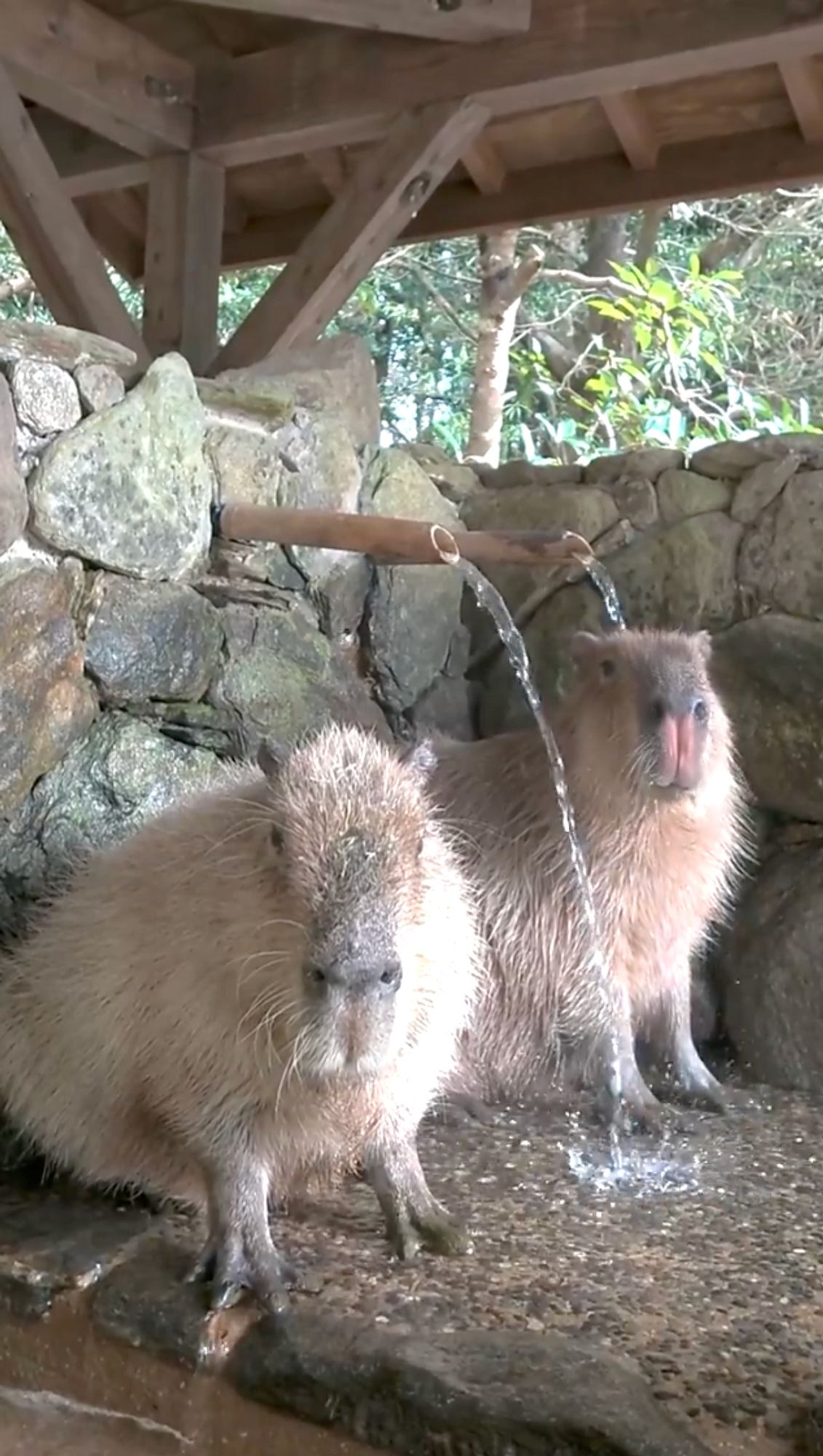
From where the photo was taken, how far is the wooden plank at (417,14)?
297cm

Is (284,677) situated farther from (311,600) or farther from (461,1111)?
(461,1111)

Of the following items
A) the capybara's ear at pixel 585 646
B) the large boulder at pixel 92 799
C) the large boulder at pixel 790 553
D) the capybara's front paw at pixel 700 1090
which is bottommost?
the capybara's front paw at pixel 700 1090

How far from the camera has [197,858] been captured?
209 centimetres

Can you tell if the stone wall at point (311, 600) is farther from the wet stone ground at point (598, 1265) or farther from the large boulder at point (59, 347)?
the wet stone ground at point (598, 1265)

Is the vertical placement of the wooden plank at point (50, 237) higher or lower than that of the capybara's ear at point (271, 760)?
higher

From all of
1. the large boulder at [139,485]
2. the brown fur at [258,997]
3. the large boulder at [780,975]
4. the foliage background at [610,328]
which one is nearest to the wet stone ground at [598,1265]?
the brown fur at [258,997]

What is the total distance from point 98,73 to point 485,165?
3.75 feet

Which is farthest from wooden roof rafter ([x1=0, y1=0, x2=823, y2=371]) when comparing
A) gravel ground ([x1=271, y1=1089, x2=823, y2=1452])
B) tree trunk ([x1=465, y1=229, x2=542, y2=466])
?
gravel ground ([x1=271, y1=1089, x2=823, y2=1452])

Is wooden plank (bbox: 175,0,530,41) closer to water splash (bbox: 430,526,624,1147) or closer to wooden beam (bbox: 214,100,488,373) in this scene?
wooden beam (bbox: 214,100,488,373)

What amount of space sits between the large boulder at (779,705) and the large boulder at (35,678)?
156 cm

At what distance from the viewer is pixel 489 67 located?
10.6 ft

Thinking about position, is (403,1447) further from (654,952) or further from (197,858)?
(654,952)

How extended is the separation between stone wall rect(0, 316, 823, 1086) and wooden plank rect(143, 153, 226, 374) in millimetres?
305

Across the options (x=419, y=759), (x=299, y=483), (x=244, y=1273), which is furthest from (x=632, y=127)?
(x=244, y=1273)
